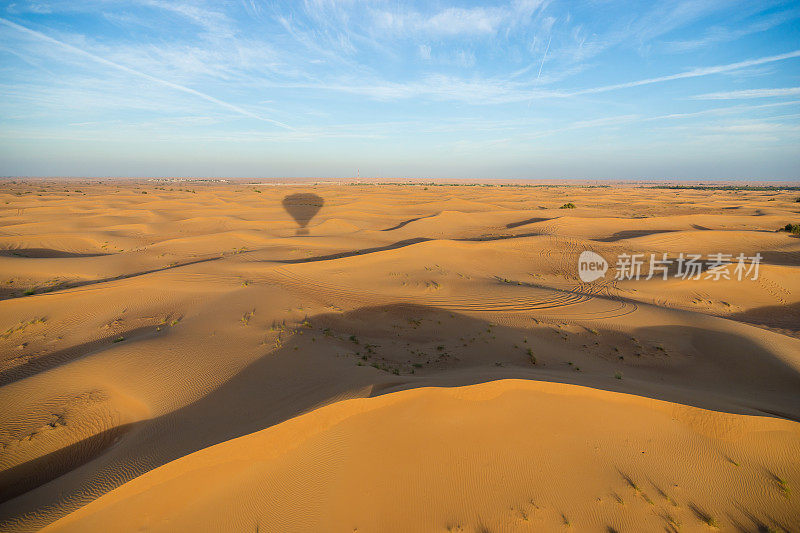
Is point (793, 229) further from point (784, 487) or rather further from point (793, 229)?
point (784, 487)

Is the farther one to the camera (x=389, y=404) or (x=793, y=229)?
(x=793, y=229)

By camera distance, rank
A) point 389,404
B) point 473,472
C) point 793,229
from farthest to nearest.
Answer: point 793,229, point 389,404, point 473,472

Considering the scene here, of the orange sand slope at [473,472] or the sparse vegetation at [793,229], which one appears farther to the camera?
the sparse vegetation at [793,229]

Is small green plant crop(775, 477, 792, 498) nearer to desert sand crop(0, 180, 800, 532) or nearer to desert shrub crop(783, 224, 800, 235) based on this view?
desert sand crop(0, 180, 800, 532)

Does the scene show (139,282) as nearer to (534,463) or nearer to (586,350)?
(534,463)

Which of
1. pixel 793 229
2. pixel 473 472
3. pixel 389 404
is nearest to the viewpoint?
pixel 473 472

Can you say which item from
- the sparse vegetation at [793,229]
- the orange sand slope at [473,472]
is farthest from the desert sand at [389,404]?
the sparse vegetation at [793,229]

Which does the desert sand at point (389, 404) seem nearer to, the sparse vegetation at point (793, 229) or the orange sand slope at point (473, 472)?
the orange sand slope at point (473, 472)

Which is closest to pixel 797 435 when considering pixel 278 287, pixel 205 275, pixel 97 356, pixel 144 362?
pixel 144 362

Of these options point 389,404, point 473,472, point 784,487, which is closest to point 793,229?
point 784,487
